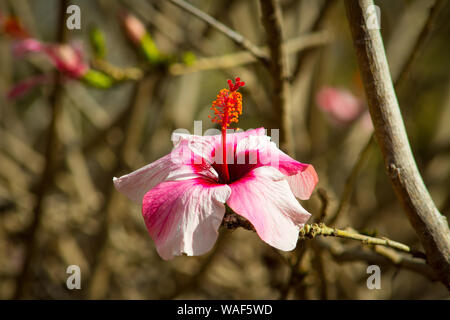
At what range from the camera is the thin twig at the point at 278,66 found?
2.72 ft

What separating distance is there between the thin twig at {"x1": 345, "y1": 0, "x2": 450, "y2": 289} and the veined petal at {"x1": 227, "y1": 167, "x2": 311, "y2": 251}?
176 mm

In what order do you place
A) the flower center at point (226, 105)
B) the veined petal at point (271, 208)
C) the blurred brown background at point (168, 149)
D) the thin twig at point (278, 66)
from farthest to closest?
the blurred brown background at point (168, 149) < the thin twig at point (278, 66) < the flower center at point (226, 105) < the veined petal at point (271, 208)

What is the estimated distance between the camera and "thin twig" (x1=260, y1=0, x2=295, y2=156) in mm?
831

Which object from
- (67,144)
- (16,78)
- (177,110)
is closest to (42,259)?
(67,144)

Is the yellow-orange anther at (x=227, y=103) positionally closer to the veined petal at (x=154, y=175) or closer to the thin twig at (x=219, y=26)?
the veined petal at (x=154, y=175)

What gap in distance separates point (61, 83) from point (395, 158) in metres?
1.04

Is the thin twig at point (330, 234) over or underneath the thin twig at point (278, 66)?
underneath

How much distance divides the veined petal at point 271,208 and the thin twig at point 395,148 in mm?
176

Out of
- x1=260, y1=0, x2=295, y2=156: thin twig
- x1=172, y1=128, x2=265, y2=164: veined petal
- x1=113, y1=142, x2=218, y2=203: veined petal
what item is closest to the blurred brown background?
x1=260, y1=0, x2=295, y2=156: thin twig

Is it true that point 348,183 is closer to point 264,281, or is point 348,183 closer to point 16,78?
point 264,281

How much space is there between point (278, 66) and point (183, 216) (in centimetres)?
44

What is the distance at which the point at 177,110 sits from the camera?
6.84ft

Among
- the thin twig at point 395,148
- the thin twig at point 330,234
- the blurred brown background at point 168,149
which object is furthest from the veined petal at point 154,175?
the blurred brown background at point 168,149

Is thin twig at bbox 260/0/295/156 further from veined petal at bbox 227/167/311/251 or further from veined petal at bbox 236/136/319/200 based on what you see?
veined petal at bbox 227/167/311/251
